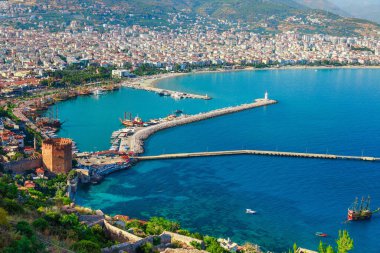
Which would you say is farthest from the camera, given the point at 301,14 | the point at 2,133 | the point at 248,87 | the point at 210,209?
the point at 301,14

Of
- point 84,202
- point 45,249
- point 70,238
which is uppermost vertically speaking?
point 45,249

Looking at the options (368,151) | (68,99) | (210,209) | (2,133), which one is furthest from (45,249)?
(68,99)

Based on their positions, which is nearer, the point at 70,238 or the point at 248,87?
the point at 70,238

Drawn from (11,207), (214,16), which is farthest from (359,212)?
(214,16)

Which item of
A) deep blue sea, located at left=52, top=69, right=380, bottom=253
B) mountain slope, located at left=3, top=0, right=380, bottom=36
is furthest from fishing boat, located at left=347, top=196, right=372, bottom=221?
mountain slope, located at left=3, top=0, right=380, bottom=36

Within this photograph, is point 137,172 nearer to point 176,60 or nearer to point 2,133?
point 2,133

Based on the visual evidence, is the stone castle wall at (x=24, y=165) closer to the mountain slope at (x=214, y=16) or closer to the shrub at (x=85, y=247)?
the shrub at (x=85, y=247)

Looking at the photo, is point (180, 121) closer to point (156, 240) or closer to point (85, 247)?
point (156, 240)
